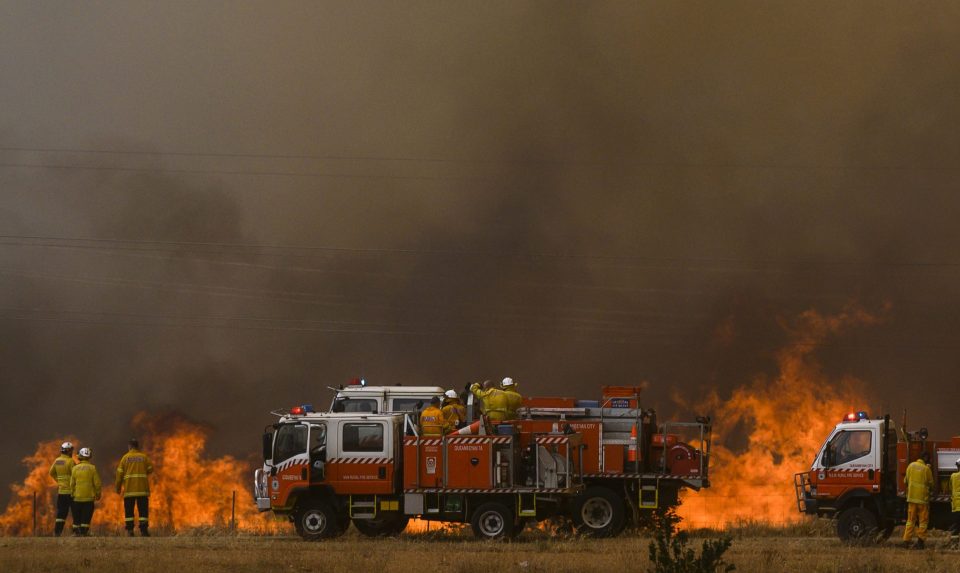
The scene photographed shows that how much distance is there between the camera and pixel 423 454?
24016 mm

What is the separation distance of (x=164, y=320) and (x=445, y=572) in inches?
1188

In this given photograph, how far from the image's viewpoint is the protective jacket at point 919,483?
74.9 ft

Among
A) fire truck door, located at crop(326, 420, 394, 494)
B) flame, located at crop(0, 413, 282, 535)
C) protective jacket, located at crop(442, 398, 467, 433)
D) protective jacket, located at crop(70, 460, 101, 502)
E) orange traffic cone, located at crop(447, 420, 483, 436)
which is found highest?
protective jacket, located at crop(442, 398, 467, 433)

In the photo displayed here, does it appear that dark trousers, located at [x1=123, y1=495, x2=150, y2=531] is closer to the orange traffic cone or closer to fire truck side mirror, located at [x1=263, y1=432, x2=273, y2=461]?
fire truck side mirror, located at [x1=263, y1=432, x2=273, y2=461]

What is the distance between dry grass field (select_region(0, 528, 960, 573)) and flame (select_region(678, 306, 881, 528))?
281 inches

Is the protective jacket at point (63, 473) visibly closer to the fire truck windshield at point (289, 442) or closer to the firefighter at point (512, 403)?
the fire truck windshield at point (289, 442)

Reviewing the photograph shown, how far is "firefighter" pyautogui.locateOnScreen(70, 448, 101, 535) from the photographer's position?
85.8ft

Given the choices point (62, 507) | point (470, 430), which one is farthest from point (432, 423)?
point (62, 507)

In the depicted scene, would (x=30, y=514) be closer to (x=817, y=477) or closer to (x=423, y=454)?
(x=423, y=454)

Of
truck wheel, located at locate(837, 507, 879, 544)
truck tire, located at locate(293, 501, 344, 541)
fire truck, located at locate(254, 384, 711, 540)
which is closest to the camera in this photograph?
truck wheel, located at locate(837, 507, 879, 544)

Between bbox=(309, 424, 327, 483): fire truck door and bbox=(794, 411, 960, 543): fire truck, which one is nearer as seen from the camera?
bbox=(794, 411, 960, 543): fire truck

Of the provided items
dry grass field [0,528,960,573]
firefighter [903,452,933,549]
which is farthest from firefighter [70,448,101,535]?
firefighter [903,452,933,549]

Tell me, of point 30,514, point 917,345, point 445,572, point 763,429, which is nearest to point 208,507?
point 30,514

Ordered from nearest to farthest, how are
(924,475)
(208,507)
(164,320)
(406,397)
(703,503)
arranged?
1. (924,475)
2. (406,397)
3. (208,507)
4. (703,503)
5. (164,320)
